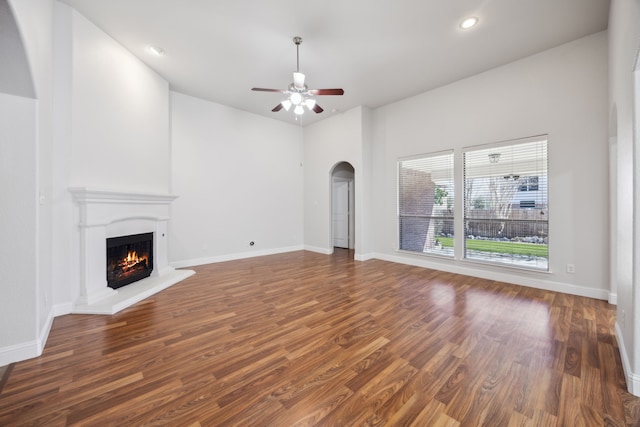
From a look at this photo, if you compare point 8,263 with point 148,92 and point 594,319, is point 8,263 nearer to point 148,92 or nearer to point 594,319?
point 148,92

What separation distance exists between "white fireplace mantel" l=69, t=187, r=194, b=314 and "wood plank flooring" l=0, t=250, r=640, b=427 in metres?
0.22

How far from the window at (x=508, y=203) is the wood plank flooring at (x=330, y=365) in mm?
852

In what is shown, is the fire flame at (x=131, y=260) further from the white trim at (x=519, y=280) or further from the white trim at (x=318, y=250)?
the white trim at (x=519, y=280)

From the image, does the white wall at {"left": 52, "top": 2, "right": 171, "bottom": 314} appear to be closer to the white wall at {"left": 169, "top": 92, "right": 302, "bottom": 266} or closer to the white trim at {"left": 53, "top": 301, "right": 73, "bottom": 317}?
the white trim at {"left": 53, "top": 301, "right": 73, "bottom": 317}

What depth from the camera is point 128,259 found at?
12.7 ft

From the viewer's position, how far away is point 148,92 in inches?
165

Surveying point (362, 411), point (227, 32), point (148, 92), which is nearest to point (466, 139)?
point (227, 32)

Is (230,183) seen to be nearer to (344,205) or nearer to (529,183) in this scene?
(344,205)

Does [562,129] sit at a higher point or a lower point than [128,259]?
higher

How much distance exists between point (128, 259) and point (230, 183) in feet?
8.50

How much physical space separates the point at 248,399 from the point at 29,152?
2.72m

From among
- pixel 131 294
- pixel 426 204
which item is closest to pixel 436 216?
pixel 426 204

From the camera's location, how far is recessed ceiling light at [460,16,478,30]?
10.2 ft

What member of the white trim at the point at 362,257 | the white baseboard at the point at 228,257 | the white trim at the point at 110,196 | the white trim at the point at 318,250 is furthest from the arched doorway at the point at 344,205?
the white trim at the point at 110,196
